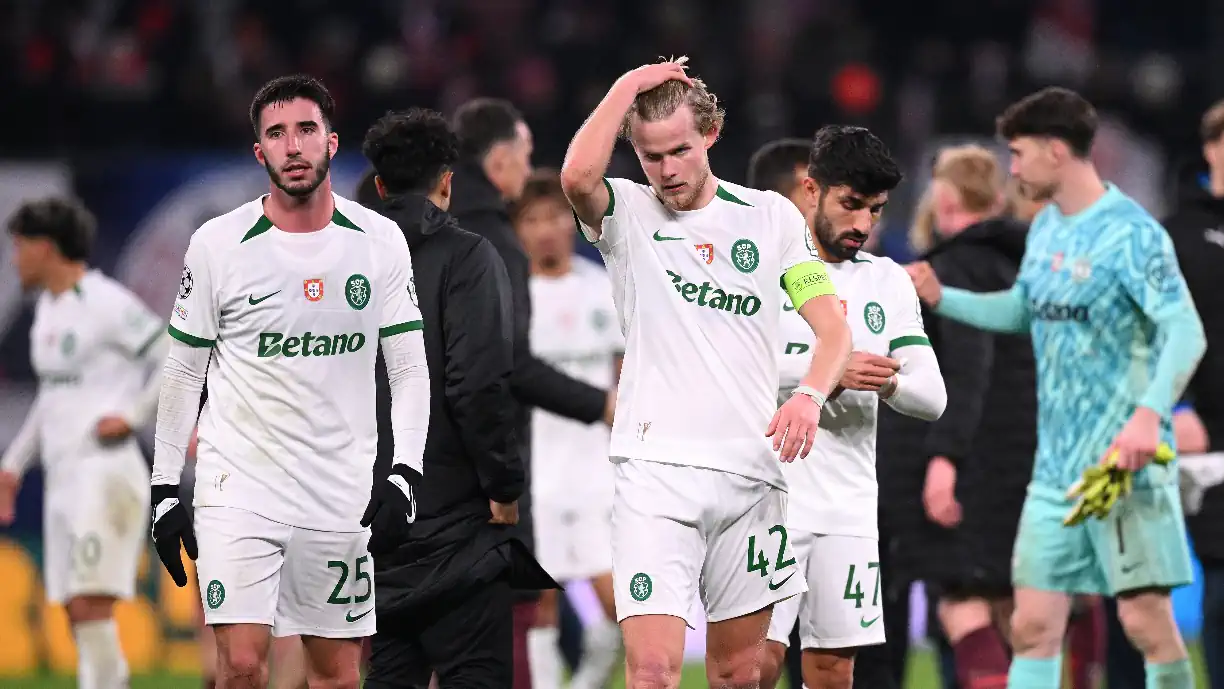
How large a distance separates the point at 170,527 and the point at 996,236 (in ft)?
12.4

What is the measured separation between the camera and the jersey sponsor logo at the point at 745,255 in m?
4.98

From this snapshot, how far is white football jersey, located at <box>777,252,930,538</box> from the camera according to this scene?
5.62 metres

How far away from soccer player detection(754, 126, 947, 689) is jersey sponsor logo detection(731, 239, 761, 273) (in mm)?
718

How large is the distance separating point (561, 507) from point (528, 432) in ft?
4.85

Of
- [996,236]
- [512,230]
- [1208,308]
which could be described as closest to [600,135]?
[512,230]

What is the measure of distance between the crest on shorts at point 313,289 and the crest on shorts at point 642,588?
129 cm

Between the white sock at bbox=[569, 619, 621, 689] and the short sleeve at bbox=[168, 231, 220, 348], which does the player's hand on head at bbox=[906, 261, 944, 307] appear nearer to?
the short sleeve at bbox=[168, 231, 220, 348]

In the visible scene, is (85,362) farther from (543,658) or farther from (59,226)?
(543,658)

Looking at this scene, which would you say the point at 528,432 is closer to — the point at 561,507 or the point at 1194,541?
the point at 561,507

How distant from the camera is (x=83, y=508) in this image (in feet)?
26.8

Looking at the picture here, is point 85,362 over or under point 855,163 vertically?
under

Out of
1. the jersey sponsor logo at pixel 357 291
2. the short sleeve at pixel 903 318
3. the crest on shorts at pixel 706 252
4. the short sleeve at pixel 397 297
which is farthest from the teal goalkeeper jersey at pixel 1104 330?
the jersey sponsor logo at pixel 357 291

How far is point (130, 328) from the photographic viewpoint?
8.22 meters

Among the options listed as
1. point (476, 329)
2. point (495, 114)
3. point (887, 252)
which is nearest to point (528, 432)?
point (495, 114)
